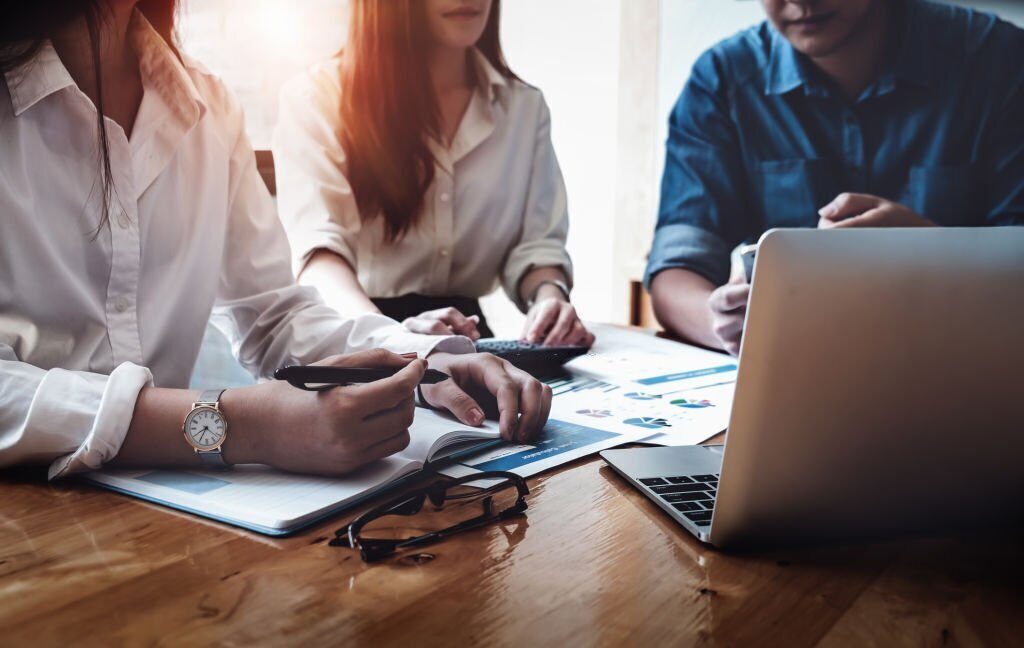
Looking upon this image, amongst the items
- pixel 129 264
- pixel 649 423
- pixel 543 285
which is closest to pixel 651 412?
pixel 649 423

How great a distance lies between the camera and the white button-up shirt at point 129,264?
58 centimetres

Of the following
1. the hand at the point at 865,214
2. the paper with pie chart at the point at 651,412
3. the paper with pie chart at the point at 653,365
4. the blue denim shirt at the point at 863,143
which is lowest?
the paper with pie chart at the point at 653,365

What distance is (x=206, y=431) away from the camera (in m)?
0.56

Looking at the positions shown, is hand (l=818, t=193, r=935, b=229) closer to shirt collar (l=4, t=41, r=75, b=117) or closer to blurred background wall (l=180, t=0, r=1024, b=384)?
blurred background wall (l=180, t=0, r=1024, b=384)

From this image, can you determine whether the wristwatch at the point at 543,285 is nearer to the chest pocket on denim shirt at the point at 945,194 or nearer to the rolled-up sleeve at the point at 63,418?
the chest pocket on denim shirt at the point at 945,194

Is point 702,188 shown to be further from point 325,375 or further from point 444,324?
point 325,375

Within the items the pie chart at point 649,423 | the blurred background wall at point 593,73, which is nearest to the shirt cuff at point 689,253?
the blurred background wall at point 593,73

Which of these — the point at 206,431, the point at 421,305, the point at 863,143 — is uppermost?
the point at 863,143

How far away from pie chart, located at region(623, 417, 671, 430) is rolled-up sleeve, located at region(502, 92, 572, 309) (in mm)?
744

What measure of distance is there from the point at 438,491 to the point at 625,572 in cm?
15

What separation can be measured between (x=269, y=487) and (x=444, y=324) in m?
0.51

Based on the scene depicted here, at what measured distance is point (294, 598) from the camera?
39cm

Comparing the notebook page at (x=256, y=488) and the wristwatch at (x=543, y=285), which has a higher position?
the notebook page at (x=256, y=488)

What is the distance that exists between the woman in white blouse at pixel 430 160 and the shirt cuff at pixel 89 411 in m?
0.82
